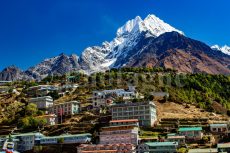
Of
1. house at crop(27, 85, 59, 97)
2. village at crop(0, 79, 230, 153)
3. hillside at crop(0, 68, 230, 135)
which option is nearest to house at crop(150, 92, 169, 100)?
village at crop(0, 79, 230, 153)

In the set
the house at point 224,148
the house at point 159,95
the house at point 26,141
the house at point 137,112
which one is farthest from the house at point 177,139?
the house at point 159,95

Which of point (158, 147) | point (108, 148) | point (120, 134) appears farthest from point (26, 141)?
point (158, 147)

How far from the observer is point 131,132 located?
316ft

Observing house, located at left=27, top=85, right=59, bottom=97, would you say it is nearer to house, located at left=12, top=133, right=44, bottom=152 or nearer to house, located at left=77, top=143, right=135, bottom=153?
house, located at left=12, top=133, right=44, bottom=152

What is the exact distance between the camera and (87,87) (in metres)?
155

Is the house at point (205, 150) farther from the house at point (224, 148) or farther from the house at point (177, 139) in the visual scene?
the house at point (177, 139)

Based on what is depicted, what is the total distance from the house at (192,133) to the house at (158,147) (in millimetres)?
7143

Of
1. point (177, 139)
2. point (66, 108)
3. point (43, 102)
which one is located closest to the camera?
point (177, 139)

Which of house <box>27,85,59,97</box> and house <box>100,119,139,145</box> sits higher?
house <box>27,85,59,97</box>

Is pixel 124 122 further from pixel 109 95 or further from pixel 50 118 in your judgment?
pixel 109 95

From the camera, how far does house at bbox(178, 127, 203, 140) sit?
97.1m

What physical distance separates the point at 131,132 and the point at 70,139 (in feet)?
53.1

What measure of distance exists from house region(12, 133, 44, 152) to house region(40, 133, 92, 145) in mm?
3262

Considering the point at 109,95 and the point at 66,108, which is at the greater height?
the point at 109,95
